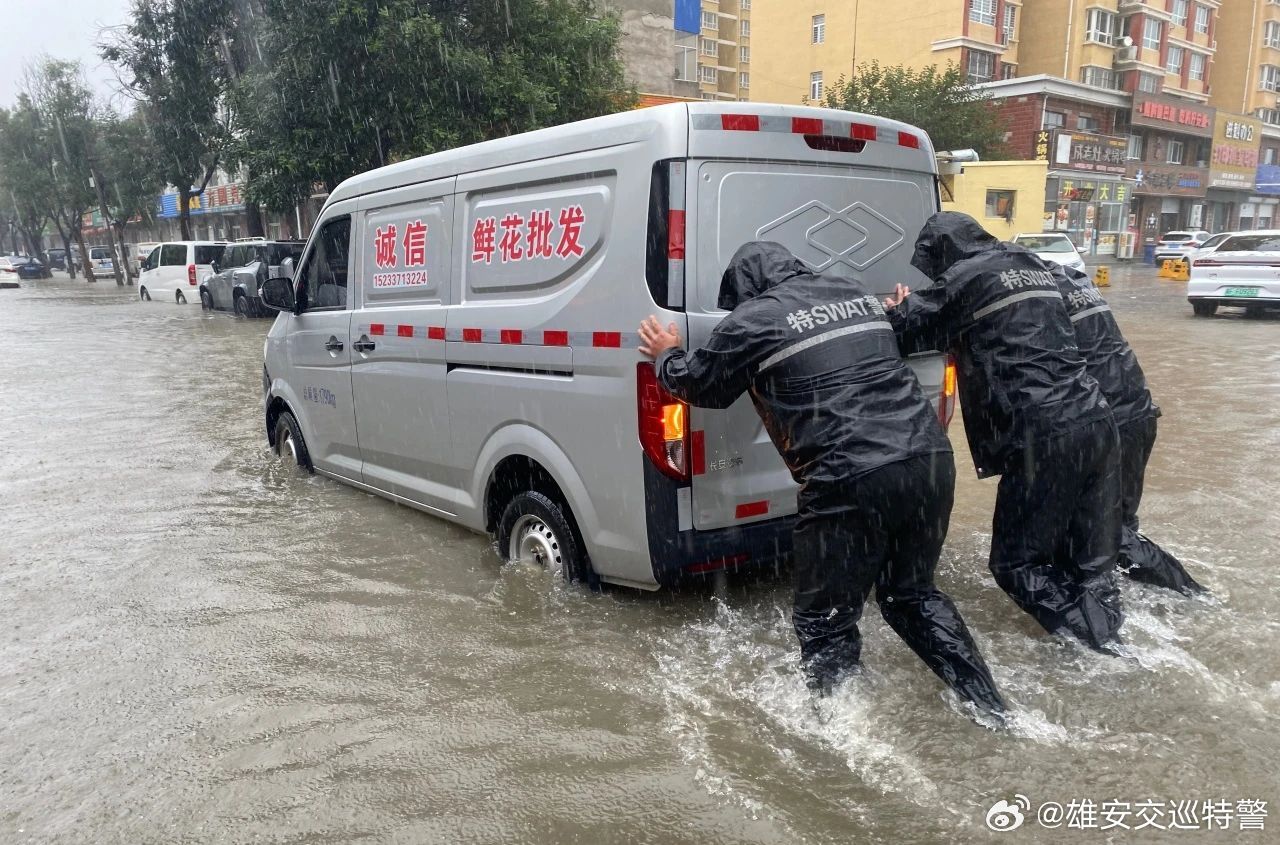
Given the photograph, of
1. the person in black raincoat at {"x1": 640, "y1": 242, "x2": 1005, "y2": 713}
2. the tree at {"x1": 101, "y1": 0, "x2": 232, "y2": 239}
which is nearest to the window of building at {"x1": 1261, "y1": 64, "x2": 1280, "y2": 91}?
the tree at {"x1": 101, "y1": 0, "x2": 232, "y2": 239}

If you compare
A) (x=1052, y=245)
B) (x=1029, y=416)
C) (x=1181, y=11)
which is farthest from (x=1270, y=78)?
(x=1029, y=416)

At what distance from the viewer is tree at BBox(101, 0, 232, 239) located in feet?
71.5

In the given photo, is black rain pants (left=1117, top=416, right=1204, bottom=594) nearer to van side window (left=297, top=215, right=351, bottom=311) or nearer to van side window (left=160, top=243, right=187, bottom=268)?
van side window (left=297, top=215, right=351, bottom=311)

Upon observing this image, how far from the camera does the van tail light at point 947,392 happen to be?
4312mm

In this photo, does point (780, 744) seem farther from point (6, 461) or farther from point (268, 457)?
point (6, 461)

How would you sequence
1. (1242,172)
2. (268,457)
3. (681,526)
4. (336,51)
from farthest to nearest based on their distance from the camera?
(1242,172), (336,51), (268,457), (681,526)

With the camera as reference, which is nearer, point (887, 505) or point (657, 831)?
point (657, 831)

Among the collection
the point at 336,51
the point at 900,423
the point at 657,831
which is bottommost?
the point at 657,831

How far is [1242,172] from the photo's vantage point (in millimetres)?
47781

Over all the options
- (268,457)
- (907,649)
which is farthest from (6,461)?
(907,649)

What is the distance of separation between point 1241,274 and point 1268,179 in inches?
1700

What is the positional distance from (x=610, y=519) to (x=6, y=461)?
655 centimetres

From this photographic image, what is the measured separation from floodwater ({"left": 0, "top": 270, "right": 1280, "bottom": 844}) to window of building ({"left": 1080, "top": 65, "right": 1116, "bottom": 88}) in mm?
41678

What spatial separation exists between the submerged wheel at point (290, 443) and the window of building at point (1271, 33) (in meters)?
60.9
